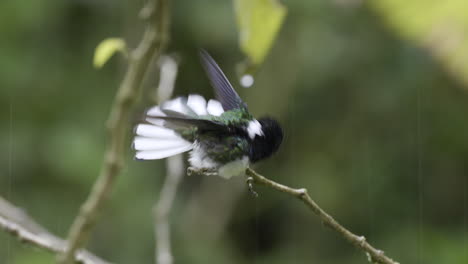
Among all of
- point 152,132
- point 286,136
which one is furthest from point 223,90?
point 286,136

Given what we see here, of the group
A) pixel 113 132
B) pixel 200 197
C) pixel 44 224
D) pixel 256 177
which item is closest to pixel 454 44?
pixel 256 177

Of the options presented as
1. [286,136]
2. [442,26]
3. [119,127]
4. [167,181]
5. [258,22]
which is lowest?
[286,136]

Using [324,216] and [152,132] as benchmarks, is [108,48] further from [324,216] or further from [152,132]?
[324,216]

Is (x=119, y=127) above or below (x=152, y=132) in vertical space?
above

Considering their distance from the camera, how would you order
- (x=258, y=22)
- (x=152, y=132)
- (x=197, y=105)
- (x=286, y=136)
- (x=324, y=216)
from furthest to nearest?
(x=286, y=136) < (x=197, y=105) < (x=152, y=132) < (x=258, y=22) < (x=324, y=216)

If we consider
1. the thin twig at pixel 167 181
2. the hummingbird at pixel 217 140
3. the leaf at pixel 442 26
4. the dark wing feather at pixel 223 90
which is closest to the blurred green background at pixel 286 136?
the leaf at pixel 442 26

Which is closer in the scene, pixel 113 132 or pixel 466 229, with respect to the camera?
pixel 113 132

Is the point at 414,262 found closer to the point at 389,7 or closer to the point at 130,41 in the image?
the point at 389,7
